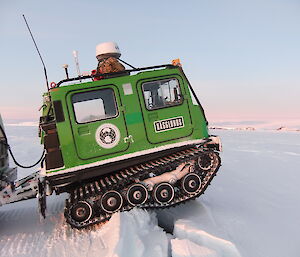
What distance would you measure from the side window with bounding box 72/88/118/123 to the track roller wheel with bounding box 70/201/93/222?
5.95 feet

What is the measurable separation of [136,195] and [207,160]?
73.9 inches

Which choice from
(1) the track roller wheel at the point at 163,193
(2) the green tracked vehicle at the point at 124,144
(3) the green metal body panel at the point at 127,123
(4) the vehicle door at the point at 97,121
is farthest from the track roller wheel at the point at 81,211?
(1) the track roller wheel at the point at 163,193

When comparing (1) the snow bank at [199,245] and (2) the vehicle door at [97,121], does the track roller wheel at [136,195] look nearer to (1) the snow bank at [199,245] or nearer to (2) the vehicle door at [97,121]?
(2) the vehicle door at [97,121]

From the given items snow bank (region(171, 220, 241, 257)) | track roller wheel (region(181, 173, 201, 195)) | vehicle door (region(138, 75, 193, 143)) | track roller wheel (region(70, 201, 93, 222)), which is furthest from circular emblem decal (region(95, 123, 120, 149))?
snow bank (region(171, 220, 241, 257))

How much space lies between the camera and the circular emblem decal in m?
5.61

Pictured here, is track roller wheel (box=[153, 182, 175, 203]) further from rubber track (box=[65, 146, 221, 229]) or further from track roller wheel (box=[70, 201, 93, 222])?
track roller wheel (box=[70, 201, 93, 222])

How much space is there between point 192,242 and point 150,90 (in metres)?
3.31

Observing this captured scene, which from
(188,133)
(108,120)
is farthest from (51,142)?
(188,133)

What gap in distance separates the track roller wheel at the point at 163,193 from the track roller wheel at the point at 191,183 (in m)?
0.31

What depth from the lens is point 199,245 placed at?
4.54m

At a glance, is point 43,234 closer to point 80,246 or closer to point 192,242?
point 80,246

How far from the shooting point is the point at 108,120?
18.5 feet

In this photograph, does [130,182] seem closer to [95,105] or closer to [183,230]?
[183,230]

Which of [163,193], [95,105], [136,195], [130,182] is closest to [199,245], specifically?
[163,193]
